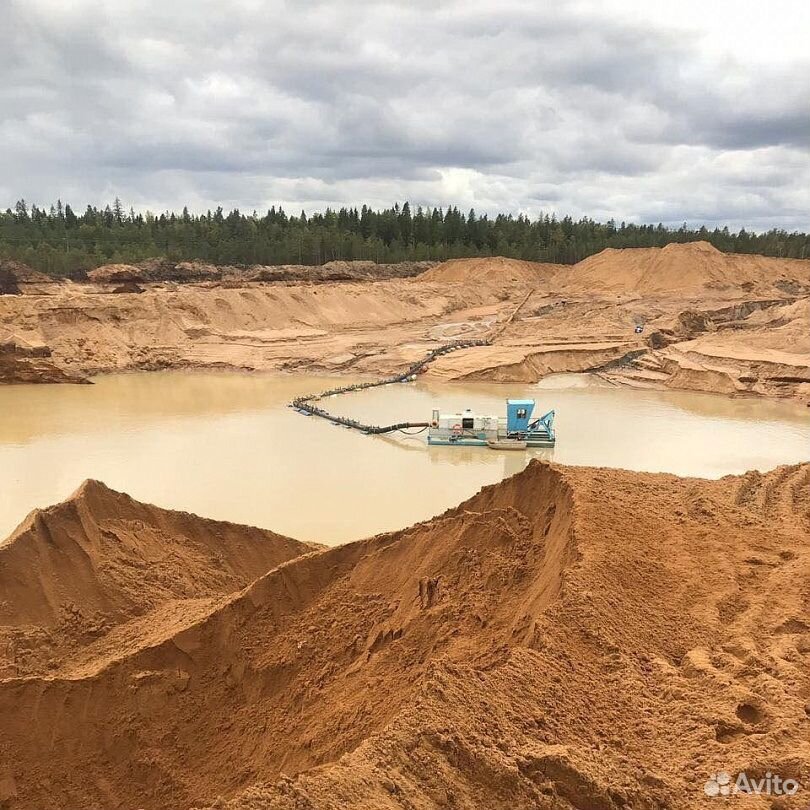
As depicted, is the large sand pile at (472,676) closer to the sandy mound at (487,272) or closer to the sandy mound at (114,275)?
the sandy mound at (114,275)

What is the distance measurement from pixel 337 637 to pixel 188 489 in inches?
459

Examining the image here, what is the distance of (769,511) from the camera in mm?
9633

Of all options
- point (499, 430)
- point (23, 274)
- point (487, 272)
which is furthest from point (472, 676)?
point (487, 272)

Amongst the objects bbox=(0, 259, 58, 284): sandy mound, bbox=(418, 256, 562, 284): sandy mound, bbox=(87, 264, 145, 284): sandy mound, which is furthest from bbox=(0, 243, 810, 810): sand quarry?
bbox=(418, 256, 562, 284): sandy mound

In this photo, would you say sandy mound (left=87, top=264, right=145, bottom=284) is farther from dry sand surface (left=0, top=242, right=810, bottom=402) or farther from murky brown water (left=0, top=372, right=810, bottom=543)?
murky brown water (left=0, top=372, right=810, bottom=543)

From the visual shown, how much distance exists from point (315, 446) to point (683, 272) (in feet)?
124

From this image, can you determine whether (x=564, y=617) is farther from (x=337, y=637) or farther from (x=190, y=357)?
(x=190, y=357)

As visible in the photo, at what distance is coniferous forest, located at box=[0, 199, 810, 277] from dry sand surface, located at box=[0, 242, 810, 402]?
253 inches

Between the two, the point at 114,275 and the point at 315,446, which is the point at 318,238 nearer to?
the point at 114,275

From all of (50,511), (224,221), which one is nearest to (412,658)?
(50,511)

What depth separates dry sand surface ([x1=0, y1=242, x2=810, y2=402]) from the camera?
3328 cm

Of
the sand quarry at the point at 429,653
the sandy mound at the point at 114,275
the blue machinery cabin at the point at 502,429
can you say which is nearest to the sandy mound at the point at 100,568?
the sand quarry at the point at 429,653

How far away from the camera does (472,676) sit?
4.56 m

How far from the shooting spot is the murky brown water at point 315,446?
54.4 ft
